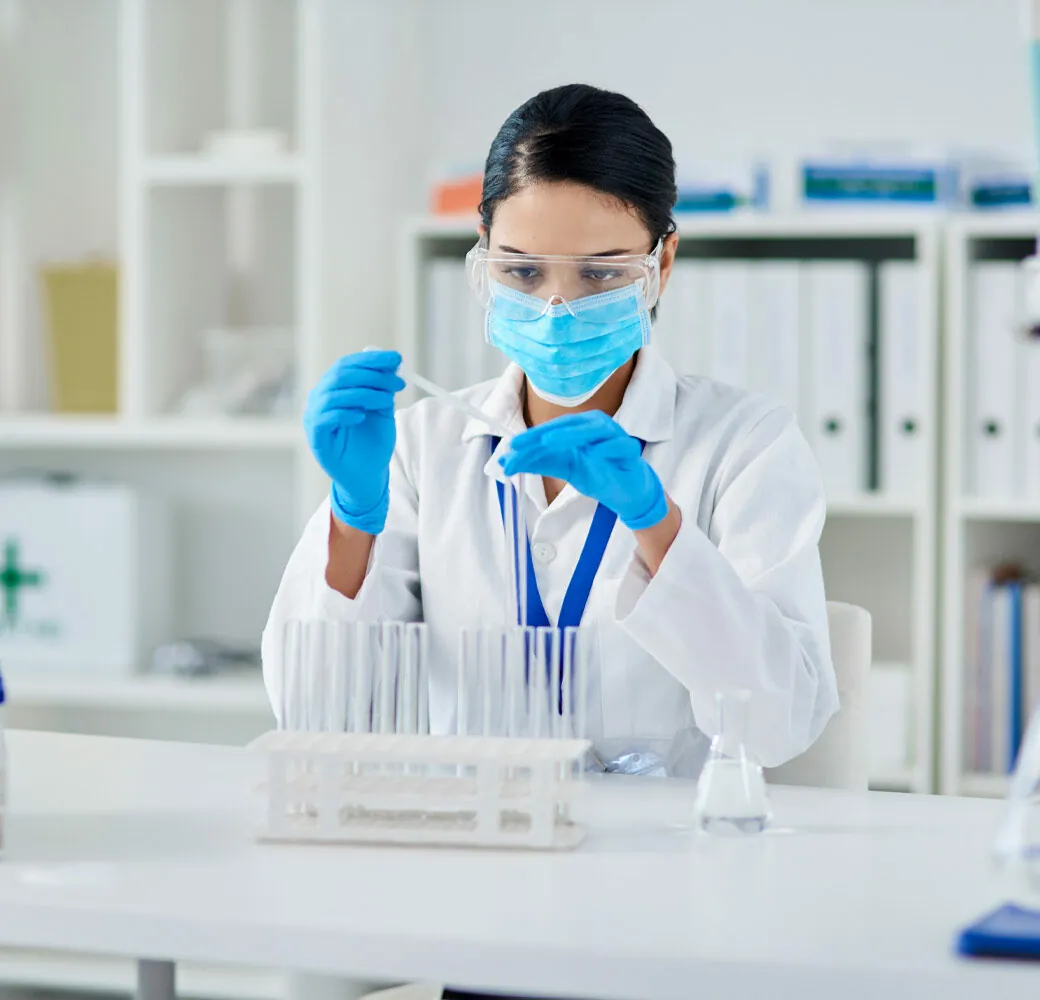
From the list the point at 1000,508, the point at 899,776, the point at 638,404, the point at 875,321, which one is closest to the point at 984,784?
the point at 899,776

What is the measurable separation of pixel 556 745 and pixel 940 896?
293mm

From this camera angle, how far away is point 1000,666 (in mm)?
2424

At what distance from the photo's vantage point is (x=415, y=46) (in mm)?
2793

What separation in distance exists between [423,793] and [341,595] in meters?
0.37

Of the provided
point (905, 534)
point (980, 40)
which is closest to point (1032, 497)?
point (905, 534)

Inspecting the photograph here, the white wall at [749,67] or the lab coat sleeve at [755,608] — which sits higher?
the white wall at [749,67]

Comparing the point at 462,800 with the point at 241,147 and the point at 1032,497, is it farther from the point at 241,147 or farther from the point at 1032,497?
the point at 241,147

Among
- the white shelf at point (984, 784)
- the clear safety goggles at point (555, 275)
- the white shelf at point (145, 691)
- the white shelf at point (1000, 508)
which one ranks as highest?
the clear safety goggles at point (555, 275)

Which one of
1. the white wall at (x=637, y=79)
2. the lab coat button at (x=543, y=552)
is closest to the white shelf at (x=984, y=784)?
the white wall at (x=637, y=79)

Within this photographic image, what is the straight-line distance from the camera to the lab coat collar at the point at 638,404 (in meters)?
1.60

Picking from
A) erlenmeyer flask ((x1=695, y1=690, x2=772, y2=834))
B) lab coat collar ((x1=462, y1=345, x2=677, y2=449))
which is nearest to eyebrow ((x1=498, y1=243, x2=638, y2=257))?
lab coat collar ((x1=462, y1=345, x2=677, y2=449))

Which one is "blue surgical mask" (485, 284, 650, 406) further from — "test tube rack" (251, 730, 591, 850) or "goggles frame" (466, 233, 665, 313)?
"test tube rack" (251, 730, 591, 850)

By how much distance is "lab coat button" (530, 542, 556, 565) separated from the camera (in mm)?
1567

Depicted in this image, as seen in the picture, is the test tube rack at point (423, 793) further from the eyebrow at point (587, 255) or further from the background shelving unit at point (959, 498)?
the background shelving unit at point (959, 498)
